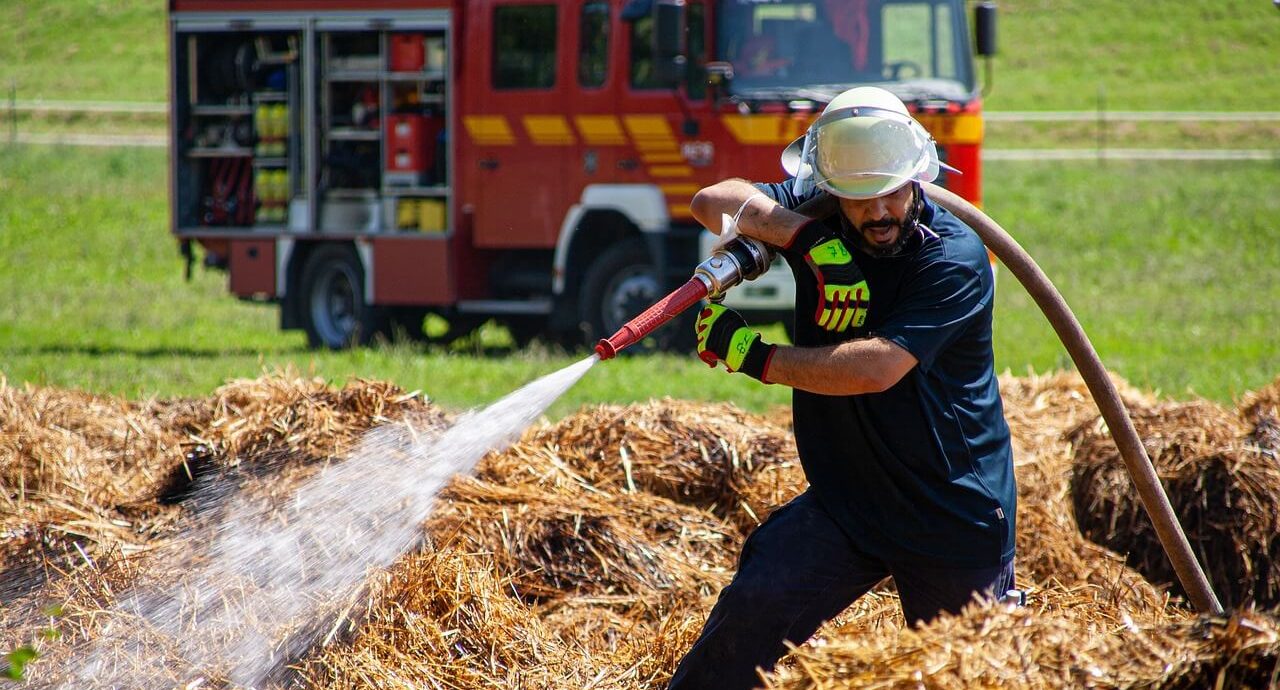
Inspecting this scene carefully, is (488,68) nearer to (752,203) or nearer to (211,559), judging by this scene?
(211,559)

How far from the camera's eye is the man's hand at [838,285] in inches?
142

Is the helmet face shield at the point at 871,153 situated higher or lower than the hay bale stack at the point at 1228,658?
higher

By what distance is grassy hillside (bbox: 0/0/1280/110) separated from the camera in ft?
123

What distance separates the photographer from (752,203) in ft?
12.9

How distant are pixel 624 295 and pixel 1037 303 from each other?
27.7 ft

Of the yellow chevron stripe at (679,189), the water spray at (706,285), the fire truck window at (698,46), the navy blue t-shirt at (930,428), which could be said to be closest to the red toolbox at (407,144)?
the yellow chevron stripe at (679,189)

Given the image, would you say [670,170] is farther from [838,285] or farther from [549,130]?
[838,285]

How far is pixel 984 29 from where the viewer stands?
1173 cm

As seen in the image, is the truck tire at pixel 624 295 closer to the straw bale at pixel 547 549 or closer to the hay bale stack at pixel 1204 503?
the straw bale at pixel 547 549

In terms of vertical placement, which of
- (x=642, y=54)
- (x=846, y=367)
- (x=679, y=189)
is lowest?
(x=846, y=367)

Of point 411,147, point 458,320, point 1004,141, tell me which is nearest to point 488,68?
point 411,147

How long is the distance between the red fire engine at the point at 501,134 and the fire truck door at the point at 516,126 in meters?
0.02

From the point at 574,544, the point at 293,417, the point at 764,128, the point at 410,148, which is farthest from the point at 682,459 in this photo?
the point at 410,148

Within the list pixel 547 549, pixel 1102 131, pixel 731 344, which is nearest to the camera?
pixel 731 344
